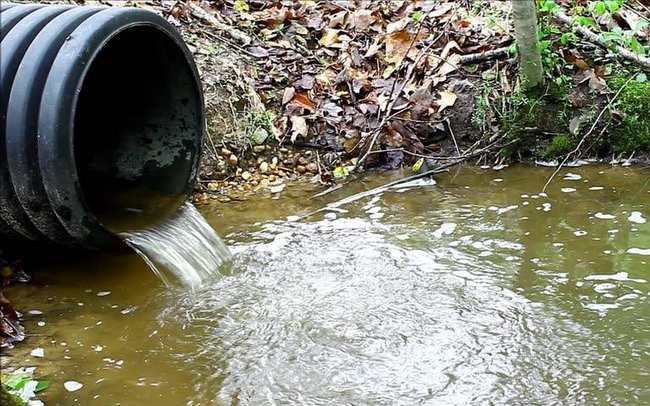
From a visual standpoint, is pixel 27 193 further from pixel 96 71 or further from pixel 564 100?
pixel 564 100

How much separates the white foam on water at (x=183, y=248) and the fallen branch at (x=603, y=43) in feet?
9.58

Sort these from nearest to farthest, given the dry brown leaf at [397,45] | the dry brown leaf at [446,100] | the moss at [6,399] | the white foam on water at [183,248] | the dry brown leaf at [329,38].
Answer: the moss at [6,399] < the white foam on water at [183,248] < the dry brown leaf at [446,100] < the dry brown leaf at [397,45] < the dry brown leaf at [329,38]

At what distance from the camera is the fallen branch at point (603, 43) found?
15.2 feet

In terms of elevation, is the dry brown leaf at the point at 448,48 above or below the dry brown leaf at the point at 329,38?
below

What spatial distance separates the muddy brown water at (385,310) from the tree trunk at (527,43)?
79 cm

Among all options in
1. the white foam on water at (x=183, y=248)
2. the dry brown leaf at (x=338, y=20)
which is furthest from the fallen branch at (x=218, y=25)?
the white foam on water at (x=183, y=248)

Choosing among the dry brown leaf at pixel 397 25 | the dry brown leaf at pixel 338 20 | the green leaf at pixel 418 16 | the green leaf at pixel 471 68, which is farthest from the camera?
the dry brown leaf at pixel 338 20

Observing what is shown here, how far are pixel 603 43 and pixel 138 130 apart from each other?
3162 millimetres

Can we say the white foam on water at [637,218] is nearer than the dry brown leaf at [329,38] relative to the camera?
Yes

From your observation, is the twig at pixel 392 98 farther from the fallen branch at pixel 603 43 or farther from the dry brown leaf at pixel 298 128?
the fallen branch at pixel 603 43

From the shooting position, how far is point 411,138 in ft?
16.3

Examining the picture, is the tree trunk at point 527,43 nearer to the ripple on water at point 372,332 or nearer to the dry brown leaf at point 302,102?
the dry brown leaf at point 302,102

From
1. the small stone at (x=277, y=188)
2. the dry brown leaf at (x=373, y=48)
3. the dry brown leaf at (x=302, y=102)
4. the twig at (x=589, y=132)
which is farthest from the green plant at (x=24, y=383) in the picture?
the dry brown leaf at (x=373, y=48)

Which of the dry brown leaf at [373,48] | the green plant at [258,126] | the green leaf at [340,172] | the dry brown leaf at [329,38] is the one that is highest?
the dry brown leaf at [329,38]
